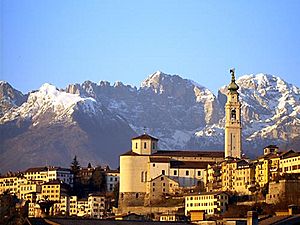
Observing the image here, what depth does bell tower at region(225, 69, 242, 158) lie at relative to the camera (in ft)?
507

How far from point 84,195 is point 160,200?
21805 millimetres

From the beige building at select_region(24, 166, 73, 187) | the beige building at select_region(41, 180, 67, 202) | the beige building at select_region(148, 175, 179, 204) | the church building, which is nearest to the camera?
the beige building at select_region(148, 175, 179, 204)

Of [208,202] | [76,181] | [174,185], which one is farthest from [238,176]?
[76,181]

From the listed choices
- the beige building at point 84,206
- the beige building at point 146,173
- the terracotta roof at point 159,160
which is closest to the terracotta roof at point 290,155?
the beige building at point 146,173

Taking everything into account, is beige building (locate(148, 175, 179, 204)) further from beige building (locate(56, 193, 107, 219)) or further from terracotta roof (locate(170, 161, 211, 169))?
beige building (locate(56, 193, 107, 219))

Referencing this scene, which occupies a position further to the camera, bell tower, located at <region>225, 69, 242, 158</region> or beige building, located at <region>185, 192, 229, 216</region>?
bell tower, located at <region>225, 69, 242, 158</region>

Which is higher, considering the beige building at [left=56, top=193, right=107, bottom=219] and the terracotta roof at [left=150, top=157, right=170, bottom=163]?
the terracotta roof at [left=150, top=157, right=170, bottom=163]

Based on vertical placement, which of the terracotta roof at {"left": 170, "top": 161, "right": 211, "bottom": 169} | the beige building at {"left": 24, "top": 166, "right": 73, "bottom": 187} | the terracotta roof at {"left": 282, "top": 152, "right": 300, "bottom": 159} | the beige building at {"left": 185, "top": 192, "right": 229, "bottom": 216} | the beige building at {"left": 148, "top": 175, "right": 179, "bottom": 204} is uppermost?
the beige building at {"left": 24, "top": 166, "right": 73, "bottom": 187}

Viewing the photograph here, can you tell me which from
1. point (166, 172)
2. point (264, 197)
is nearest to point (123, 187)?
point (166, 172)

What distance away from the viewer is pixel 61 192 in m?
163

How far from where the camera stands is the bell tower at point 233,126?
155m

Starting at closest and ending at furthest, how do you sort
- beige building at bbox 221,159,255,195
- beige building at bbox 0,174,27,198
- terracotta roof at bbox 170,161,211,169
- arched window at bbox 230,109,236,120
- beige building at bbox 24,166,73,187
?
beige building at bbox 221,159,255,195, terracotta roof at bbox 170,161,211,169, arched window at bbox 230,109,236,120, beige building at bbox 24,166,73,187, beige building at bbox 0,174,27,198

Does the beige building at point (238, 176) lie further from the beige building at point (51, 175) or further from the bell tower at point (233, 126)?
the beige building at point (51, 175)

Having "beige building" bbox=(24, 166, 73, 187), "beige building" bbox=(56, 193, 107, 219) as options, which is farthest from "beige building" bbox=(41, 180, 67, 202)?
"beige building" bbox=(24, 166, 73, 187)
